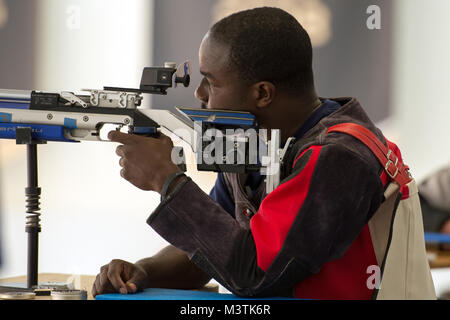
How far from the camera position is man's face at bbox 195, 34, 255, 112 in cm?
142

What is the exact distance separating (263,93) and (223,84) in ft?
0.28

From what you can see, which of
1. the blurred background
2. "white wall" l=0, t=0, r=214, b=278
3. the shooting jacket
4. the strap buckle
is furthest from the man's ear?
"white wall" l=0, t=0, r=214, b=278

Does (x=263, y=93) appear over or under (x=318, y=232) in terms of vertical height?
over

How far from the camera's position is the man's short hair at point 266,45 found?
54.9 inches

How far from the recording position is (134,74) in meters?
3.97

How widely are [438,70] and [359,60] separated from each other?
0.44 meters

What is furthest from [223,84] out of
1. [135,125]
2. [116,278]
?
[116,278]

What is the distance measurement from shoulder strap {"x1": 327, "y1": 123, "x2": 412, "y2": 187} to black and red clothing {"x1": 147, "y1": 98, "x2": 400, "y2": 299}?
13mm

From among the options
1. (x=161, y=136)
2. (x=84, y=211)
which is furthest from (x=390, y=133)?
(x=161, y=136)

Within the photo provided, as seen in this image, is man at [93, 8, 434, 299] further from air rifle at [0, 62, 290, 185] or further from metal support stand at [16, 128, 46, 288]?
metal support stand at [16, 128, 46, 288]

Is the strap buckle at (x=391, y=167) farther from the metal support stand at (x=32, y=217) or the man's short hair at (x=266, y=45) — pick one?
the metal support stand at (x=32, y=217)

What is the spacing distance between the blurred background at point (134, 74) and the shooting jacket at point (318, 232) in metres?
2.31

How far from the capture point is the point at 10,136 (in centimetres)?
142

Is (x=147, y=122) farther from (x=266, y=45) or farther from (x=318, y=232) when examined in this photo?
(x=318, y=232)
